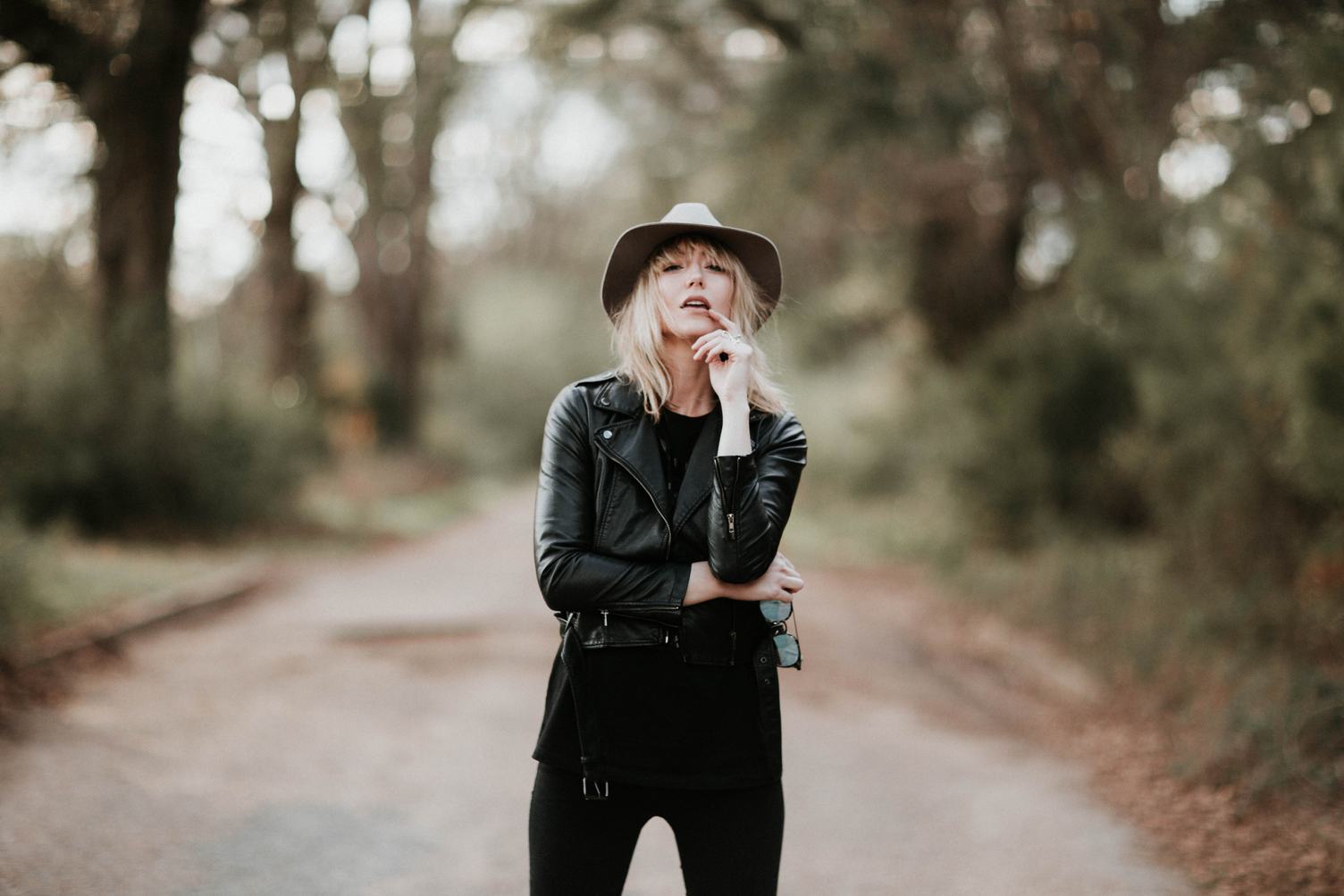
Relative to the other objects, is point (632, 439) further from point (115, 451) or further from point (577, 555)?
point (115, 451)

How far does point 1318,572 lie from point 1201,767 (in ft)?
7.38

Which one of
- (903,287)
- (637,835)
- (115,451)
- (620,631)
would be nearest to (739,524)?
(620,631)

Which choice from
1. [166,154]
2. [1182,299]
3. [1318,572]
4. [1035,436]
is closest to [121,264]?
[166,154]

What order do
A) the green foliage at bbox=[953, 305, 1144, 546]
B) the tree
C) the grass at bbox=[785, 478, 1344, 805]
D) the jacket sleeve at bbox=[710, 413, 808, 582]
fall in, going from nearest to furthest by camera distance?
the jacket sleeve at bbox=[710, 413, 808, 582]
the grass at bbox=[785, 478, 1344, 805]
the green foliage at bbox=[953, 305, 1144, 546]
the tree

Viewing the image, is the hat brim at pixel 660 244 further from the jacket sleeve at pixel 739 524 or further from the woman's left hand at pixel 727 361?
the jacket sleeve at pixel 739 524

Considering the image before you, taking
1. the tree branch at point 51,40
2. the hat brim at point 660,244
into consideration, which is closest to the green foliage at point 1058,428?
the tree branch at point 51,40

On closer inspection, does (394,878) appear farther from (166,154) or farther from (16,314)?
(16,314)

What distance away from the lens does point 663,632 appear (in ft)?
9.16

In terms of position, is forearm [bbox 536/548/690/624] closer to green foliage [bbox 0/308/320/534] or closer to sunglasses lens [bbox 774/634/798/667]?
sunglasses lens [bbox 774/634/798/667]

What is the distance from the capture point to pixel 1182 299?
382 inches

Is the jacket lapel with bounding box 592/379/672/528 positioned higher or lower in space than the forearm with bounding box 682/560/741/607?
higher

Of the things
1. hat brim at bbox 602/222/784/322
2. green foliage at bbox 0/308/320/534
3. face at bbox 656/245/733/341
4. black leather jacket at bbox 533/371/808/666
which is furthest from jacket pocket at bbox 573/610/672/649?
green foliage at bbox 0/308/320/534

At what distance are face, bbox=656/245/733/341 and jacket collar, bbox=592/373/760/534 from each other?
0.67 ft

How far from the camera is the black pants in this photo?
2766 mm
